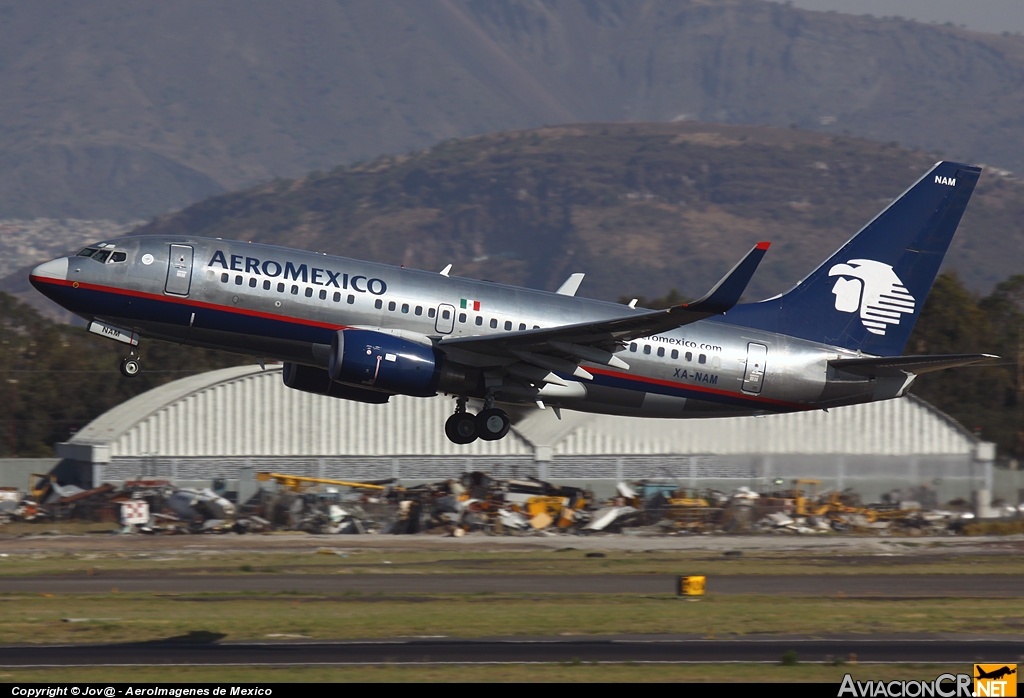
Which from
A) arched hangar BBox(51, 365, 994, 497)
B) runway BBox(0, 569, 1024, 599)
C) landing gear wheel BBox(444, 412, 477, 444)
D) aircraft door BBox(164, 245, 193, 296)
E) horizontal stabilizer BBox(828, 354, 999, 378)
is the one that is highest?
aircraft door BBox(164, 245, 193, 296)

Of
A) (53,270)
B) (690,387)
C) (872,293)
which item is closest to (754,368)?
(690,387)

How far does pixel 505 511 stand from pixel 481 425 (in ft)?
92.9

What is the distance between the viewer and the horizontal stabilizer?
3164 centimetres

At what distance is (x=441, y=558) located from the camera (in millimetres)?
51406

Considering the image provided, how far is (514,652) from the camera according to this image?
92.2ft

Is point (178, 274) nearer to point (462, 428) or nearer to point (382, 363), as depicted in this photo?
point (382, 363)

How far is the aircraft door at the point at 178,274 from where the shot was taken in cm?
3123

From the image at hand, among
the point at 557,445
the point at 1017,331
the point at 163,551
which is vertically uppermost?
the point at 1017,331

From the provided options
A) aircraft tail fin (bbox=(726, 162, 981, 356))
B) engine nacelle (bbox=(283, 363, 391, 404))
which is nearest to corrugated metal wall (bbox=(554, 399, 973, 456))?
aircraft tail fin (bbox=(726, 162, 981, 356))

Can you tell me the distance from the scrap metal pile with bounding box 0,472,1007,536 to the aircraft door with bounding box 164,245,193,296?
3046 cm

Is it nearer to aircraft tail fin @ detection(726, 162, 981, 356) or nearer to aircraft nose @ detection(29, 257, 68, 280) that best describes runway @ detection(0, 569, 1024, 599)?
aircraft tail fin @ detection(726, 162, 981, 356)

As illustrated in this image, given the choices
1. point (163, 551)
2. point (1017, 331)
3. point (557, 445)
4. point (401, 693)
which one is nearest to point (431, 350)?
point (401, 693)

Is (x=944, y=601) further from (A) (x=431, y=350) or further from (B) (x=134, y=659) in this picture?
(B) (x=134, y=659)

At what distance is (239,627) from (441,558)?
20.2m
